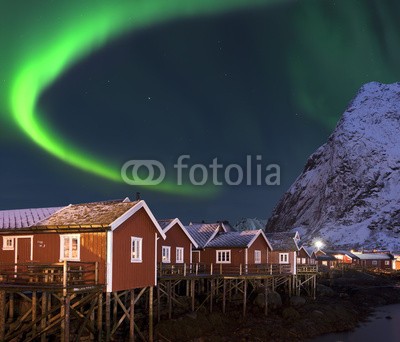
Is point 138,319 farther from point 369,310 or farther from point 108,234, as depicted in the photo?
point 369,310

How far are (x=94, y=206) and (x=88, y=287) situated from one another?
5986 millimetres

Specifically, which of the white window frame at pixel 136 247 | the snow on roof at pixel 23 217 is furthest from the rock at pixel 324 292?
the snow on roof at pixel 23 217

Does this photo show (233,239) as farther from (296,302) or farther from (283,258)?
(283,258)

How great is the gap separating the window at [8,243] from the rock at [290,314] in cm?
2293

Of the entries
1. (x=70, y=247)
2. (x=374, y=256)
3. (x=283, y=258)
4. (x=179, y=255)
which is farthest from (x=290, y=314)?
(x=374, y=256)

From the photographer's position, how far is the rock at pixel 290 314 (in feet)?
140

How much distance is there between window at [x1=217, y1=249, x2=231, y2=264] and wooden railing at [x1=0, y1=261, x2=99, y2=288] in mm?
25085

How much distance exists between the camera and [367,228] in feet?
629

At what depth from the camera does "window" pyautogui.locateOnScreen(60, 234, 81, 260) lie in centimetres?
2752

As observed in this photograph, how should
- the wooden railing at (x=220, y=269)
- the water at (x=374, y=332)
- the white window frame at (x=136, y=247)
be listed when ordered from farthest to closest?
the wooden railing at (x=220, y=269) < the water at (x=374, y=332) < the white window frame at (x=136, y=247)

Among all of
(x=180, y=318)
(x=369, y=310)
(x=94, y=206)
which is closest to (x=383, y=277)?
(x=369, y=310)

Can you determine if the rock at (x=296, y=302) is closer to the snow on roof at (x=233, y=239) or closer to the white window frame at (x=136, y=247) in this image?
the snow on roof at (x=233, y=239)

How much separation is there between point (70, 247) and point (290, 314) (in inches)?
883

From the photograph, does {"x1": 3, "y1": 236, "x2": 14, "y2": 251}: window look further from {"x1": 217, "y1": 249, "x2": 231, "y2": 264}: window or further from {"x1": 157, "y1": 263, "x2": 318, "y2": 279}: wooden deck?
{"x1": 217, "y1": 249, "x2": 231, "y2": 264}: window
